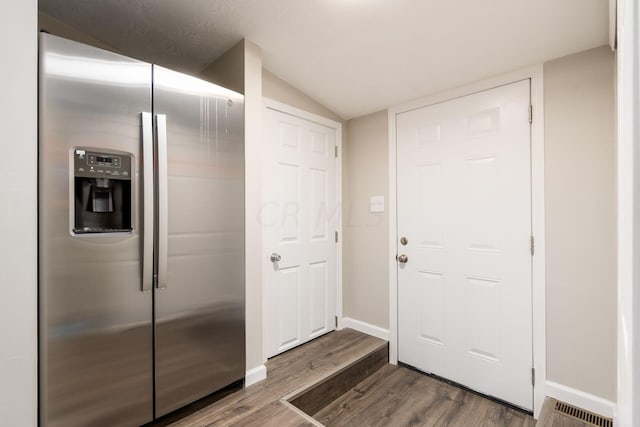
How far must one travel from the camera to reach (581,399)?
1.73m

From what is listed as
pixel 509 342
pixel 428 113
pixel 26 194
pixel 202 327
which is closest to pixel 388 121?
pixel 428 113

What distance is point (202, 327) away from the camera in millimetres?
1628

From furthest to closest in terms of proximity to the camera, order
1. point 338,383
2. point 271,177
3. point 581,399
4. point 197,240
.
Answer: point 271,177
point 338,383
point 581,399
point 197,240

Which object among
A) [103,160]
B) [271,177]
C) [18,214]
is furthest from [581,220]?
[18,214]

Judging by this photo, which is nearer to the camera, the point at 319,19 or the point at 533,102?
the point at 319,19

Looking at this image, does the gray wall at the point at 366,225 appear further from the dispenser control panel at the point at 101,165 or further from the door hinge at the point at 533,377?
the dispenser control panel at the point at 101,165

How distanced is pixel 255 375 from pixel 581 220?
7.28 ft

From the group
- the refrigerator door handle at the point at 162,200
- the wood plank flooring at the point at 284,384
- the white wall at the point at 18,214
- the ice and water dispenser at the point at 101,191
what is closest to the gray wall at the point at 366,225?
the wood plank flooring at the point at 284,384

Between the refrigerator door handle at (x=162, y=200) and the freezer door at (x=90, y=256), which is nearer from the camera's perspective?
the freezer door at (x=90, y=256)

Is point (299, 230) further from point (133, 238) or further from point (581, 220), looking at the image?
point (581, 220)

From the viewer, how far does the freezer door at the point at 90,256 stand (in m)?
1.18

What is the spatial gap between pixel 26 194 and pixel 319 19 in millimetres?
1690

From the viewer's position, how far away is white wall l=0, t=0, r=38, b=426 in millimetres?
1104

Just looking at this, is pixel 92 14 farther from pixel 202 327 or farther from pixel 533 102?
pixel 533 102
